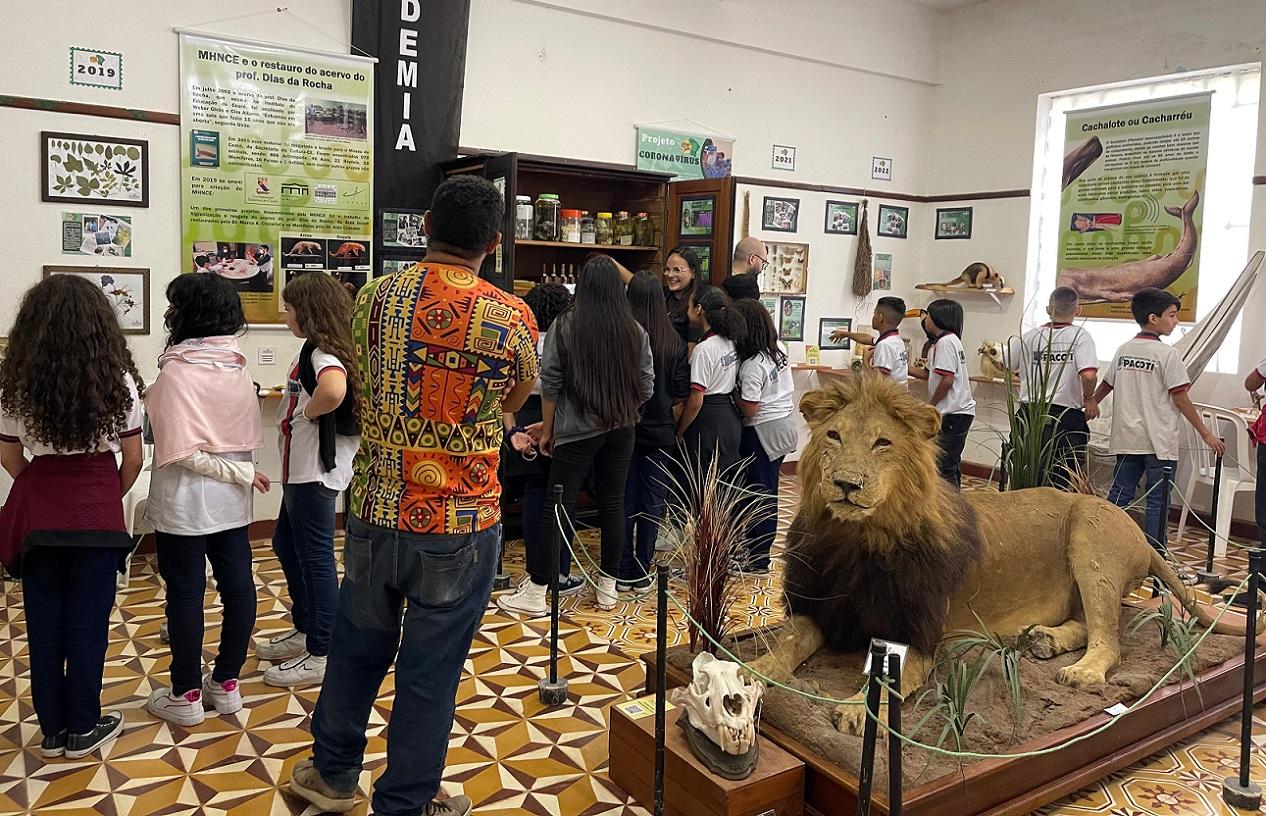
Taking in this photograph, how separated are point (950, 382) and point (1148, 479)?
4.18ft

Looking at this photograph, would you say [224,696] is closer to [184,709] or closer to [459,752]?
[184,709]

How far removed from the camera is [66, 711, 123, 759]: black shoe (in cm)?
319

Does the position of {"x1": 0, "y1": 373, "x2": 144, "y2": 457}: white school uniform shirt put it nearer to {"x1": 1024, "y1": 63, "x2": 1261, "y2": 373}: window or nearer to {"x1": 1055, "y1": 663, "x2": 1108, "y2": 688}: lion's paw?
{"x1": 1055, "y1": 663, "x2": 1108, "y2": 688}: lion's paw

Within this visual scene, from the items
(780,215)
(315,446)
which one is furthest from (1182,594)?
(780,215)

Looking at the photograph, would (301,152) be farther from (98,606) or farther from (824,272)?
(824,272)

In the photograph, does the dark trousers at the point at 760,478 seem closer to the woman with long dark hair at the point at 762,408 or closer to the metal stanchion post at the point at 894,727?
Result: the woman with long dark hair at the point at 762,408

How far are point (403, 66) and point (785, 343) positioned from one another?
3748 millimetres

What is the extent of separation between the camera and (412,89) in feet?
19.4

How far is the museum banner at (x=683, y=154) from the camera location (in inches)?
278

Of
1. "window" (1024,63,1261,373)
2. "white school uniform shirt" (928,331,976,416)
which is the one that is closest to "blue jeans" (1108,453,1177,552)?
"white school uniform shirt" (928,331,976,416)

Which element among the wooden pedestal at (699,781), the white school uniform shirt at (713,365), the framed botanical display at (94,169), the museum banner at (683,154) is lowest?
the wooden pedestal at (699,781)

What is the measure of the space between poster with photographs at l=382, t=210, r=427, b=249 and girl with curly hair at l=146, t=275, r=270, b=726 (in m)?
2.67

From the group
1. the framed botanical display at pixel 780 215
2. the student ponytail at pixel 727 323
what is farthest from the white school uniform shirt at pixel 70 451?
the framed botanical display at pixel 780 215

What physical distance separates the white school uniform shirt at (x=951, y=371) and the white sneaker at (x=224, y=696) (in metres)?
4.48
